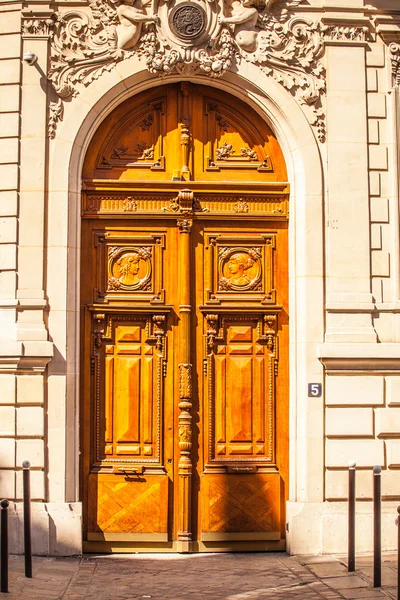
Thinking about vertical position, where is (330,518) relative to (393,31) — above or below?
below

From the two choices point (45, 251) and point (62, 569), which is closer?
point (62, 569)

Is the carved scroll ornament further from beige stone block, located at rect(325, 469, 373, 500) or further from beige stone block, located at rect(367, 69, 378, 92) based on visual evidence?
beige stone block, located at rect(325, 469, 373, 500)

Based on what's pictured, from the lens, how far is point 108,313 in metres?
11.5

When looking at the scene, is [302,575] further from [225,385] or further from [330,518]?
[225,385]

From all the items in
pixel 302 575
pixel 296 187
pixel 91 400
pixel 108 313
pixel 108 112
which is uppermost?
pixel 108 112

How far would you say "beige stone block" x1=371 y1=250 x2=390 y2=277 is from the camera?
1148 cm

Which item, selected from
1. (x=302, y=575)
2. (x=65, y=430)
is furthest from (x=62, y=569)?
(x=302, y=575)

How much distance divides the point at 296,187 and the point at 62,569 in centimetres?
526

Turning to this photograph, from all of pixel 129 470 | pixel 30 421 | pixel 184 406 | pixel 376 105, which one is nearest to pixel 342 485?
pixel 184 406

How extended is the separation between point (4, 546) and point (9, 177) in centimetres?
449

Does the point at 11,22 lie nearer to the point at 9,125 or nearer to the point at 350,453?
the point at 9,125

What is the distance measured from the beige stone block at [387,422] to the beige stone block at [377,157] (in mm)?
2971

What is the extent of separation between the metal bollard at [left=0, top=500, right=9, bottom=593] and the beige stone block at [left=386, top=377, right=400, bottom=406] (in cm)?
487

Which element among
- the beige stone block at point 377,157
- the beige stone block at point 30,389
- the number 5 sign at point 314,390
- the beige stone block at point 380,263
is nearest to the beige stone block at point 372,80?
the beige stone block at point 377,157
